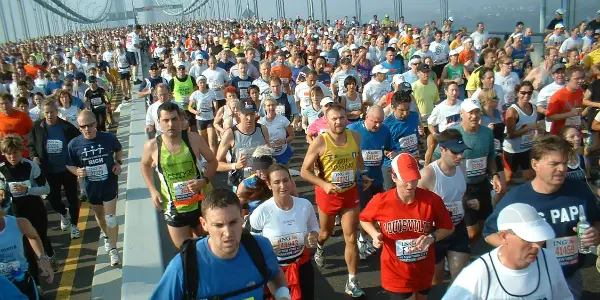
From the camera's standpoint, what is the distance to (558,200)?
12.1ft

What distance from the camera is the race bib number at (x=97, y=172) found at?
6.25 m

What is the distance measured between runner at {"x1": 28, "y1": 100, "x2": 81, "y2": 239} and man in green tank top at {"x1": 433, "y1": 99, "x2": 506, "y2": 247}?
16.0ft

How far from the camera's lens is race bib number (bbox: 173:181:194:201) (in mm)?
5230

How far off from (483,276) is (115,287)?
4284mm

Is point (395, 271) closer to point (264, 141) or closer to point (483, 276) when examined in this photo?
point (483, 276)

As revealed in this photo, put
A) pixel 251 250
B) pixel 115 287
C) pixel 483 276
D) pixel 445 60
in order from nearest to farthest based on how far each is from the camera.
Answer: pixel 483 276, pixel 251 250, pixel 115 287, pixel 445 60

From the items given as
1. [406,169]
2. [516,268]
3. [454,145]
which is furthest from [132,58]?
[516,268]

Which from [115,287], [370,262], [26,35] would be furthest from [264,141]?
[26,35]

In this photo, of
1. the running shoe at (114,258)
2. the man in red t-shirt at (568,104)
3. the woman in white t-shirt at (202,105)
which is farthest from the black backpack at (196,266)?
the woman in white t-shirt at (202,105)

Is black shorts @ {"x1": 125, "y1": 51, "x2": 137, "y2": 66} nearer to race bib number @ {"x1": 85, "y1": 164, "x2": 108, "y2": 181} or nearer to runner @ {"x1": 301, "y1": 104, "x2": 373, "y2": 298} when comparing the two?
race bib number @ {"x1": 85, "y1": 164, "x2": 108, "y2": 181}

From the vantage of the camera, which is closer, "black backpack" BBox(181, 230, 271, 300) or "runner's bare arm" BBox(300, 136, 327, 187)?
"black backpack" BBox(181, 230, 271, 300)

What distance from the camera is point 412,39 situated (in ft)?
59.3

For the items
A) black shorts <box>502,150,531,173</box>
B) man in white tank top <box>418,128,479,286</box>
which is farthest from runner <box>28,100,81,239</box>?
black shorts <box>502,150,531,173</box>

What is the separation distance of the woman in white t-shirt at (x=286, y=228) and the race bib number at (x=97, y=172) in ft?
8.96
